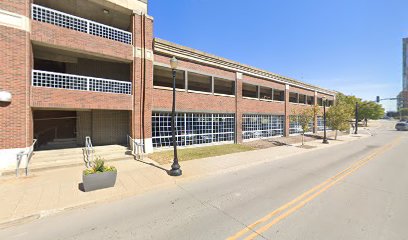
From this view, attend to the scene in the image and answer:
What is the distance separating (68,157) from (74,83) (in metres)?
4.17

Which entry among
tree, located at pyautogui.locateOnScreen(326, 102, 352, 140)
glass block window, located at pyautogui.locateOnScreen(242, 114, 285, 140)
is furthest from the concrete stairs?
tree, located at pyautogui.locateOnScreen(326, 102, 352, 140)

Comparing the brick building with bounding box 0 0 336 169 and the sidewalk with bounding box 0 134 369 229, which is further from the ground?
the brick building with bounding box 0 0 336 169

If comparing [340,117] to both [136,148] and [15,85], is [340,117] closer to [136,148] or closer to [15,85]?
[136,148]

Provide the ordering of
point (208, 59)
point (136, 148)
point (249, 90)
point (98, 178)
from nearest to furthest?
point (98, 178) → point (136, 148) → point (208, 59) → point (249, 90)

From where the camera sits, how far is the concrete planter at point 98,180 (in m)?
6.68

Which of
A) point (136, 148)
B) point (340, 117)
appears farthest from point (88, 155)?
point (340, 117)

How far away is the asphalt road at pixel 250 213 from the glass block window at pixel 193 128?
6894mm

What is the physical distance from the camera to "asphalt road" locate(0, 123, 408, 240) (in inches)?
171

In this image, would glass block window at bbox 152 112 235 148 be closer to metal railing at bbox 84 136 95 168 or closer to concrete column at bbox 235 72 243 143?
concrete column at bbox 235 72 243 143

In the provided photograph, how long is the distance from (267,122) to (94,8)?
1966cm

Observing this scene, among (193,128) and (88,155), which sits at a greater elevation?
(193,128)

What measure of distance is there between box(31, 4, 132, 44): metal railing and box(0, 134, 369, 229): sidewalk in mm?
8066

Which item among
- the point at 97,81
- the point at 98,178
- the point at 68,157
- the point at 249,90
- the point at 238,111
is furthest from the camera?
the point at 249,90

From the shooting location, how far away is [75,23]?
452 inches
